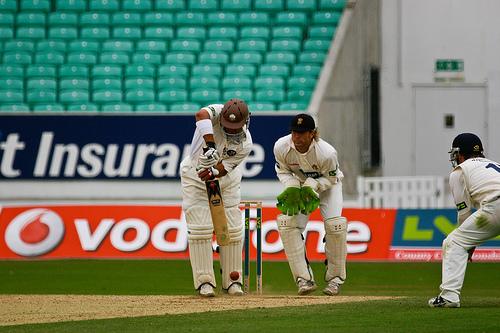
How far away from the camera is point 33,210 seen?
18.1 metres

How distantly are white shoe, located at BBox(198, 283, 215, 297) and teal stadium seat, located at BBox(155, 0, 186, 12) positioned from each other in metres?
12.2

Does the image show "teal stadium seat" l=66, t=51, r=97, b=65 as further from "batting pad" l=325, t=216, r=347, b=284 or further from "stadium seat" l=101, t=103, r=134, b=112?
"batting pad" l=325, t=216, r=347, b=284

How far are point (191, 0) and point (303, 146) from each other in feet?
40.0

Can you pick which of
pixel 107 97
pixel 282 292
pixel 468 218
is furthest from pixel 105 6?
pixel 468 218

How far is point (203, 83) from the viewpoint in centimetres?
2181

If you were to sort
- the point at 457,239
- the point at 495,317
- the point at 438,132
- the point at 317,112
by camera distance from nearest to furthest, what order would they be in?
the point at 495,317, the point at 457,239, the point at 317,112, the point at 438,132

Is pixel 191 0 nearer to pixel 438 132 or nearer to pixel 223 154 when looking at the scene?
pixel 438 132

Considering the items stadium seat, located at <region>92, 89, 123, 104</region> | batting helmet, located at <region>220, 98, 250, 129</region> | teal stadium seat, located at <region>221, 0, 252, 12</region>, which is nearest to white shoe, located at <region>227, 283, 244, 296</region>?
batting helmet, located at <region>220, 98, 250, 129</region>

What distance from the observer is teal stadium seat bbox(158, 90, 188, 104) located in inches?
853

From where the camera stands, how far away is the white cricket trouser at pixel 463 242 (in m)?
10.3

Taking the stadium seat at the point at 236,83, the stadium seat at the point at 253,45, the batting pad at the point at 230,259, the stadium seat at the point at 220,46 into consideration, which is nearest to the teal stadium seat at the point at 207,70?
the stadium seat at the point at 236,83

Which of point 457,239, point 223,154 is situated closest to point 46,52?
point 223,154

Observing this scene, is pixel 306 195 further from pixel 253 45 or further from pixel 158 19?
pixel 158 19

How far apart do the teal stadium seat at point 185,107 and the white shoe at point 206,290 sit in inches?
376
